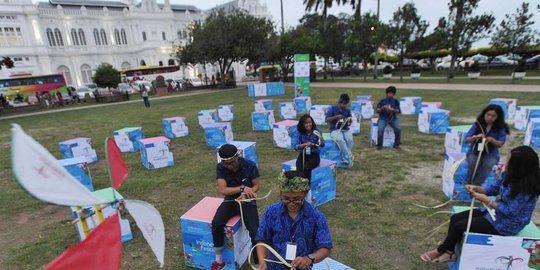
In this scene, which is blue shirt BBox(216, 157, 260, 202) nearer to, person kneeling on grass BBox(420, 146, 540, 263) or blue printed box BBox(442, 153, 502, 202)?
person kneeling on grass BBox(420, 146, 540, 263)

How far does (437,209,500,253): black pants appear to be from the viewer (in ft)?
10.9

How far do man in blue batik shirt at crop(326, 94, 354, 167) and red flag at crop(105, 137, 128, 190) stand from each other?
539 cm

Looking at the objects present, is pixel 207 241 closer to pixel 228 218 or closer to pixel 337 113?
pixel 228 218

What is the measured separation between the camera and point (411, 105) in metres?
12.6

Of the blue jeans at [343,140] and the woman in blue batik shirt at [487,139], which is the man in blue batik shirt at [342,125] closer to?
the blue jeans at [343,140]

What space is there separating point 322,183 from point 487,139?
9.04 feet

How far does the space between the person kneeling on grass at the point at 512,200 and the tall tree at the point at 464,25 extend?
2437 centimetres

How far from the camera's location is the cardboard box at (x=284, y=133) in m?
8.84

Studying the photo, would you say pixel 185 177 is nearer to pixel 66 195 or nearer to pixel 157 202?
pixel 157 202

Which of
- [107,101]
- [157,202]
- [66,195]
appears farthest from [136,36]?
[66,195]

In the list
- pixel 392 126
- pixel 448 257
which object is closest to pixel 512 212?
pixel 448 257

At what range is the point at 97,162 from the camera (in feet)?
29.7

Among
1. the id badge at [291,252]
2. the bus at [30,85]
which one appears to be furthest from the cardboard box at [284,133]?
the bus at [30,85]

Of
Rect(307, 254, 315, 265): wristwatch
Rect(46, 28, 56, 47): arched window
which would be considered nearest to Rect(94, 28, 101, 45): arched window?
Rect(46, 28, 56, 47): arched window
